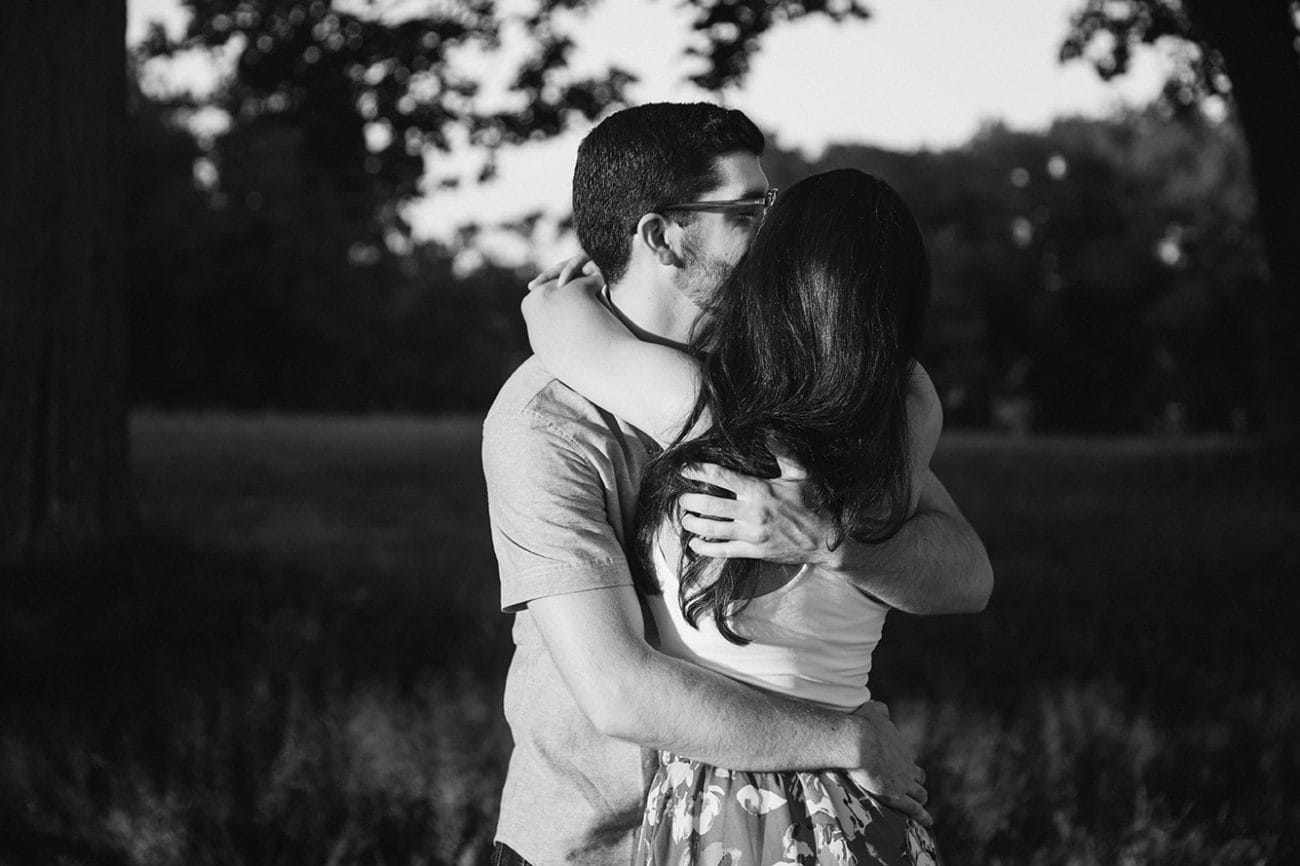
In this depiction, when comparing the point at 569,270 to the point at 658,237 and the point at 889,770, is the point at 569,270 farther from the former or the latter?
the point at 889,770

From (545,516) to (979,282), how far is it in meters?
44.2

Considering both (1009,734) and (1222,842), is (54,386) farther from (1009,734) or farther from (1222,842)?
(1222,842)

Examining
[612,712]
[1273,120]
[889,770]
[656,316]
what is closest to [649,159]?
[656,316]

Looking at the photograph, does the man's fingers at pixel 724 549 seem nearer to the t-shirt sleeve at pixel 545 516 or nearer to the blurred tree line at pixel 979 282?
the t-shirt sleeve at pixel 545 516

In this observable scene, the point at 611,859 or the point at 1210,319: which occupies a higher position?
the point at 611,859

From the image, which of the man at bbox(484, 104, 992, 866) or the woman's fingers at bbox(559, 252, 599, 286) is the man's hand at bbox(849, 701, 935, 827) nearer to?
the man at bbox(484, 104, 992, 866)

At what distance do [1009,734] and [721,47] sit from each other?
4.62 m

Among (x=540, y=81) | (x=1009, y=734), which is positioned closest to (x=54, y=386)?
(x=540, y=81)

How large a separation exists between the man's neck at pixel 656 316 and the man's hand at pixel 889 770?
0.74 meters

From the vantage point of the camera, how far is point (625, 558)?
202 cm

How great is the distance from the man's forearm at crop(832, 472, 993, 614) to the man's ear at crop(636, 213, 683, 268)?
60 cm

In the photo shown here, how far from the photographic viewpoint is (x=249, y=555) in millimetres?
7883

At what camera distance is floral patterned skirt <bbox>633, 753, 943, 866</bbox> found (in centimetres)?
196

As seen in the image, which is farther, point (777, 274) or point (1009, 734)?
point (1009, 734)
